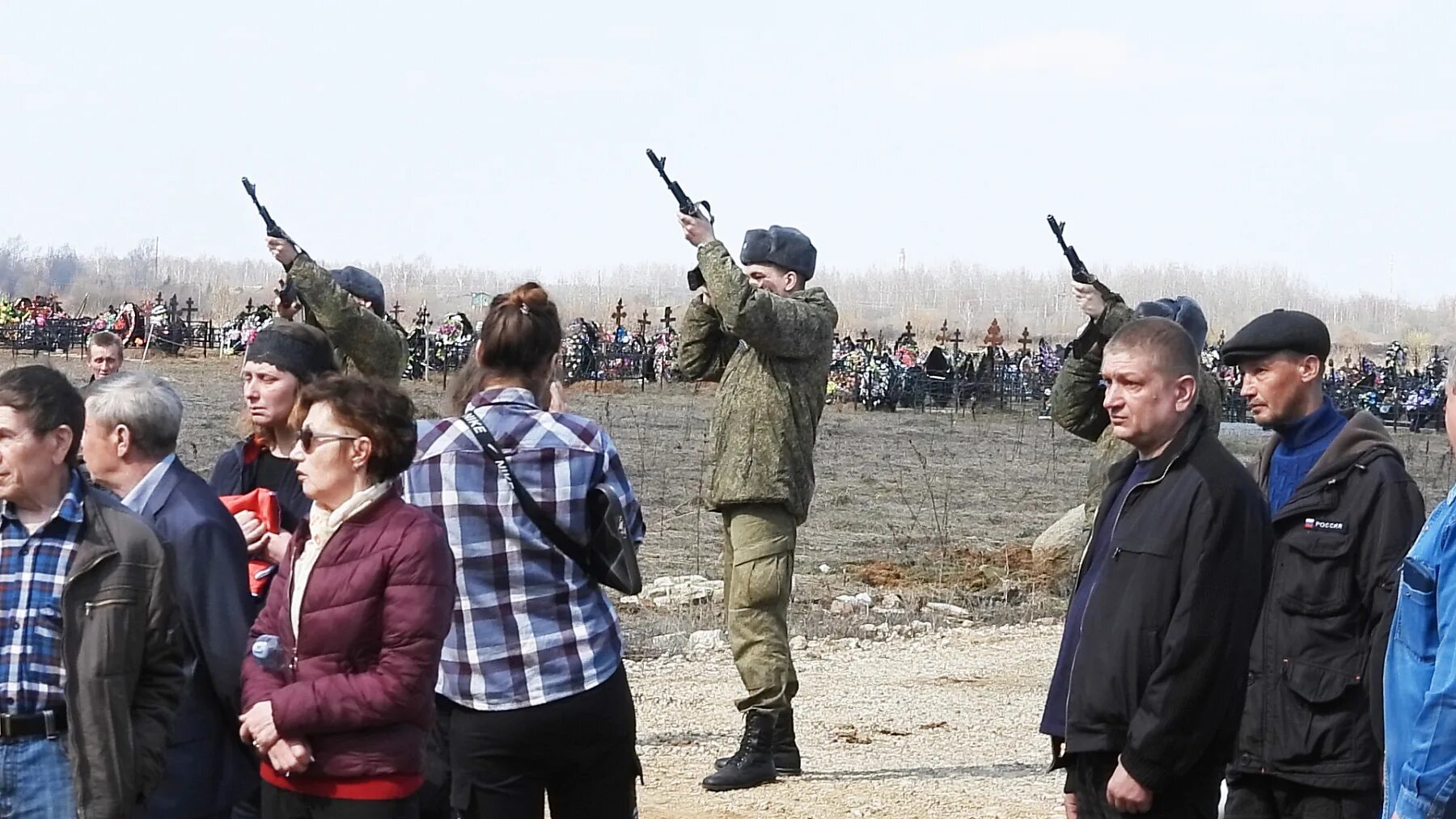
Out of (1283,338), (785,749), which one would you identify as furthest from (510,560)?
(785,749)

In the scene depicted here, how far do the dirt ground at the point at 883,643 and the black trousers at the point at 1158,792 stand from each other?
→ 2.52 metres

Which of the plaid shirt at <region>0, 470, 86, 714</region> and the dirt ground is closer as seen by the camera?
the plaid shirt at <region>0, 470, 86, 714</region>

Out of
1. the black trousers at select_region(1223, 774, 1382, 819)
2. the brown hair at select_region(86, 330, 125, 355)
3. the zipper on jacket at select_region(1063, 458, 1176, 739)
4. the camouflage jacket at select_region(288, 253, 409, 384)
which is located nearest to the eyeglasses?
the zipper on jacket at select_region(1063, 458, 1176, 739)

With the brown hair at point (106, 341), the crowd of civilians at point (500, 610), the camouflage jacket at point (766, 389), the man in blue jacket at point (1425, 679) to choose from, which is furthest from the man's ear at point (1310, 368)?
the brown hair at point (106, 341)

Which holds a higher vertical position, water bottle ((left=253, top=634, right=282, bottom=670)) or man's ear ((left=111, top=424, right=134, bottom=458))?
man's ear ((left=111, top=424, right=134, bottom=458))

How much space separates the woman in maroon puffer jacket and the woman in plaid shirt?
1.14 ft

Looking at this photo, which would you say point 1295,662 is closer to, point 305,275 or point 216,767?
point 216,767

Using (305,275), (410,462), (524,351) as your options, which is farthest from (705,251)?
(410,462)

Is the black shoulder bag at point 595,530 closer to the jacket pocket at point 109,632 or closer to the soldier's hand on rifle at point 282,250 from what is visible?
the jacket pocket at point 109,632

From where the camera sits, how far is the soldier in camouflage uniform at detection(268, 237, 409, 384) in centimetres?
688

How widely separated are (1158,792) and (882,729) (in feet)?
14.8

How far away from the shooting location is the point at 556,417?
4.40m

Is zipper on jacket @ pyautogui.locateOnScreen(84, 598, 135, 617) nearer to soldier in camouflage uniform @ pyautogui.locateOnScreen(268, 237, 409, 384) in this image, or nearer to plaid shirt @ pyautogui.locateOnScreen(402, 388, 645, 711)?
plaid shirt @ pyautogui.locateOnScreen(402, 388, 645, 711)

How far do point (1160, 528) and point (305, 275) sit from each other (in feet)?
12.9
